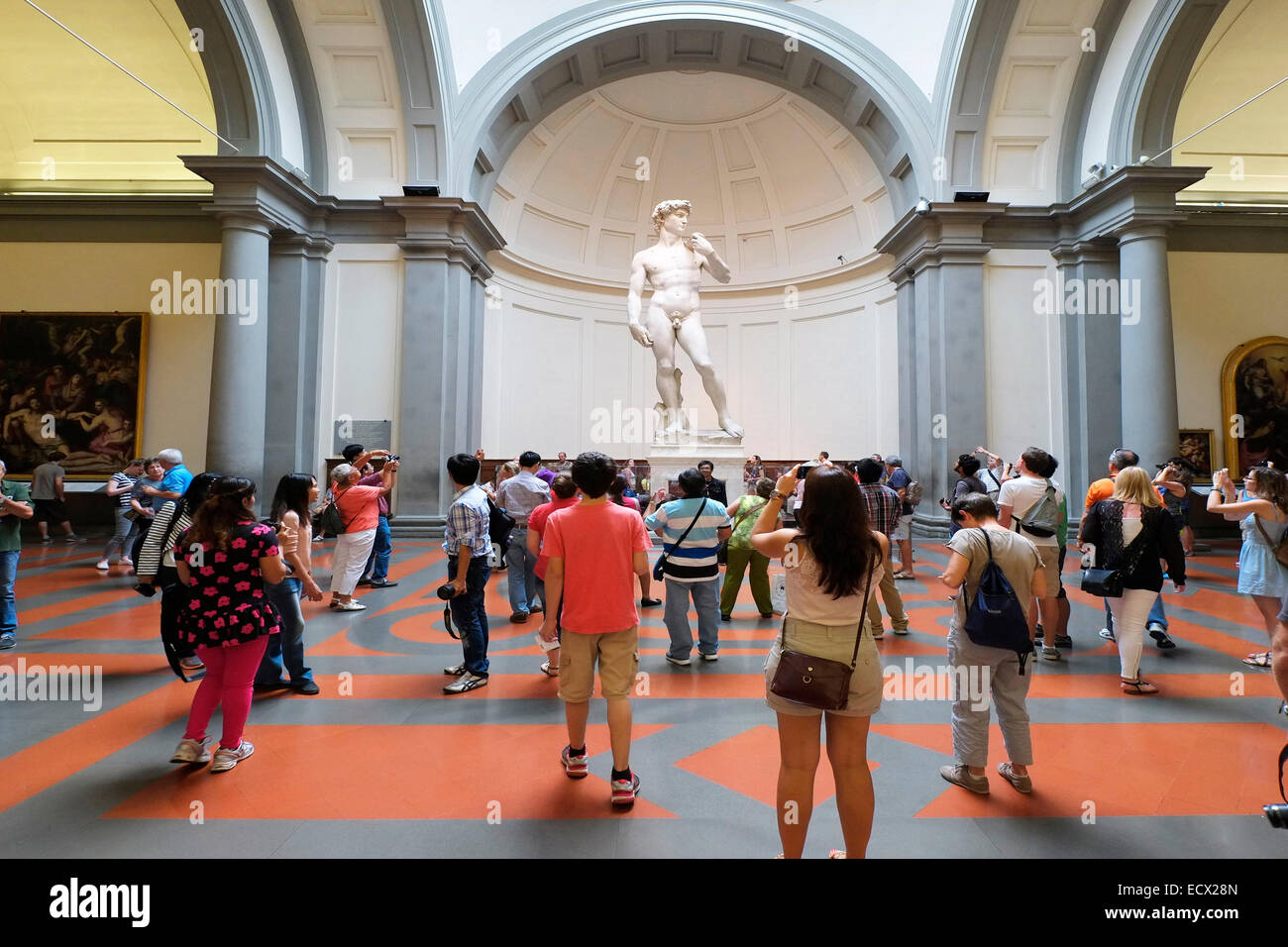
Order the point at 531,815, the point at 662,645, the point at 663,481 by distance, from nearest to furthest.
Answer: the point at 531,815
the point at 662,645
the point at 663,481

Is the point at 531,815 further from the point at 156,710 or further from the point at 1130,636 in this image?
the point at 1130,636

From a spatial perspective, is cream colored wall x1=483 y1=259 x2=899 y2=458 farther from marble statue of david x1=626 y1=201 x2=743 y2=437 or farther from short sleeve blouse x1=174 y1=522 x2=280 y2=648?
short sleeve blouse x1=174 y1=522 x2=280 y2=648

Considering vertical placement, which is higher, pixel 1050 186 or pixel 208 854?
pixel 1050 186

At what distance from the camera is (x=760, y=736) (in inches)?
128

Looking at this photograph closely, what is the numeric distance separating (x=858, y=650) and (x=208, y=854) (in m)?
2.41

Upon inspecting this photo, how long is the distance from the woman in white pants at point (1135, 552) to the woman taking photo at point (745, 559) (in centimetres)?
228

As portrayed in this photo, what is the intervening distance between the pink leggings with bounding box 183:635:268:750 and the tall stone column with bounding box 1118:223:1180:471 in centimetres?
1233

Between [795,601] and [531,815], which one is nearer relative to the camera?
[795,601]

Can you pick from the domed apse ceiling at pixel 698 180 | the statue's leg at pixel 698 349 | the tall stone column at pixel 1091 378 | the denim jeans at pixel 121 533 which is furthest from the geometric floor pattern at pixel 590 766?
the domed apse ceiling at pixel 698 180

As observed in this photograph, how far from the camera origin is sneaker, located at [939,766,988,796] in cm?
265

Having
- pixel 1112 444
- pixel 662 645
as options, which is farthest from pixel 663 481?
pixel 1112 444

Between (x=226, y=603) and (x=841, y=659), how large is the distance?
2668 mm

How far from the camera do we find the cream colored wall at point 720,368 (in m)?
14.9

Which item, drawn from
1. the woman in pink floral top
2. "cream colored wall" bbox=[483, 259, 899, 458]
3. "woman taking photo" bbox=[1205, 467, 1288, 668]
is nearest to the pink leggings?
the woman in pink floral top
